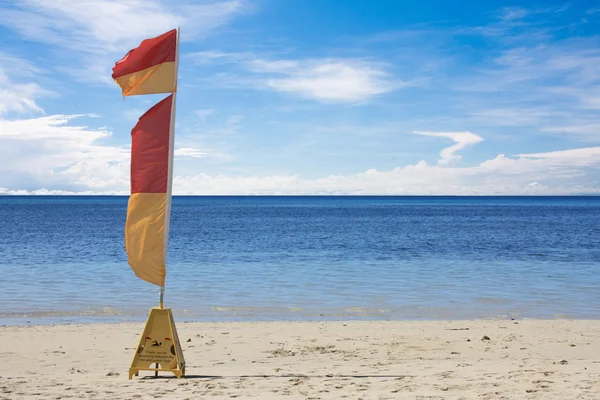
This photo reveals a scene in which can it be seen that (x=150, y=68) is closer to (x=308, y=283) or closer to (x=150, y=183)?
(x=150, y=183)

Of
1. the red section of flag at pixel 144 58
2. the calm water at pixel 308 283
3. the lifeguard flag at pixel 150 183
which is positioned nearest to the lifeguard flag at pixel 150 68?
the red section of flag at pixel 144 58

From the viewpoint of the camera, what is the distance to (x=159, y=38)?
8625mm

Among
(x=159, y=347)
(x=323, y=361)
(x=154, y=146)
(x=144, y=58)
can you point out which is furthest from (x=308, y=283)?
(x=144, y=58)

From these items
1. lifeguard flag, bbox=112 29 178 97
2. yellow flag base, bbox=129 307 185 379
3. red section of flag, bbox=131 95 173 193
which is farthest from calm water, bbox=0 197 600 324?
lifeguard flag, bbox=112 29 178 97

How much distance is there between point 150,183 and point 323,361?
4441mm

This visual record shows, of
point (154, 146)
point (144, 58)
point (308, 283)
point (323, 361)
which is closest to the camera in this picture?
point (154, 146)

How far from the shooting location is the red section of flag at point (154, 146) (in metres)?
8.34

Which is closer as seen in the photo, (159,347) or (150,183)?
(150,183)

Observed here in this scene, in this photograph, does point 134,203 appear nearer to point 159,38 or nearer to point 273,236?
point 159,38

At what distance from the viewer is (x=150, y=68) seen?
28.0 ft

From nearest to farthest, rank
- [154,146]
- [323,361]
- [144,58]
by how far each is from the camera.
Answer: [154,146] < [144,58] < [323,361]

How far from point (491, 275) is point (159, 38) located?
67.2 feet

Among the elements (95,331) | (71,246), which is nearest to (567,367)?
(95,331)

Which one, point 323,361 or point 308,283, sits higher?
point 323,361
